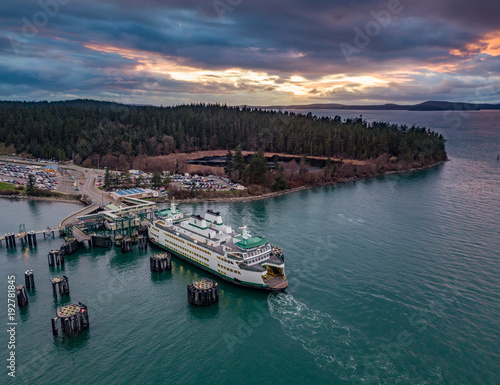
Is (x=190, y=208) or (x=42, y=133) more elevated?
(x=42, y=133)

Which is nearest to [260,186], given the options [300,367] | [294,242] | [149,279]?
[294,242]

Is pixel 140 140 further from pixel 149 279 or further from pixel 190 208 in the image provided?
pixel 149 279

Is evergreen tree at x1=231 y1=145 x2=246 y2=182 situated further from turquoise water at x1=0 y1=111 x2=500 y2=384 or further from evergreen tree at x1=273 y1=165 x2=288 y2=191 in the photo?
turquoise water at x1=0 y1=111 x2=500 y2=384

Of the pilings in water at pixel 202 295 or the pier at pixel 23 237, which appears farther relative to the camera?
the pier at pixel 23 237

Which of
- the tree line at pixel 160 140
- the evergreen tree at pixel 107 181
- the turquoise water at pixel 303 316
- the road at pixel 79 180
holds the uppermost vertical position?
the tree line at pixel 160 140

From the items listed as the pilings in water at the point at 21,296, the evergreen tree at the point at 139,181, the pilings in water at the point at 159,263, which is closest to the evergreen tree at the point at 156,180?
the evergreen tree at the point at 139,181

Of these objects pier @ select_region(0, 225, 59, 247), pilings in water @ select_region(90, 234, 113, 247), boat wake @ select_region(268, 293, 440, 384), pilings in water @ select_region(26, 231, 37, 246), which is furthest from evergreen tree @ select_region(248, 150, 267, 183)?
boat wake @ select_region(268, 293, 440, 384)

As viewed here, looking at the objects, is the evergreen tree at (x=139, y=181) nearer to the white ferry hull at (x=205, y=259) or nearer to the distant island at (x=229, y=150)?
the distant island at (x=229, y=150)
